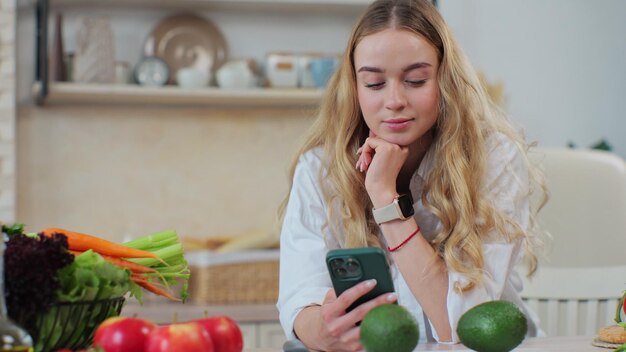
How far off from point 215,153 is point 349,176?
158 centimetres

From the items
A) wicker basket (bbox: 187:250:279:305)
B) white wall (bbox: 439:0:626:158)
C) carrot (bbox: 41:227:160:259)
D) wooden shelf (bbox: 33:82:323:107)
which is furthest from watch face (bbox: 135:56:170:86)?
carrot (bbox: 41:227:160:259)

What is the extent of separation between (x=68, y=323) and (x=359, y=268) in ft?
1.30

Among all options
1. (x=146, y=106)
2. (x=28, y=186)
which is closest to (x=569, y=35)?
(x=146, y=106)

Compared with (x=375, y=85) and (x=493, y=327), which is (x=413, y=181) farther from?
(x=493, y=327)

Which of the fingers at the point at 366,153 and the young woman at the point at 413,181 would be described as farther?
the fingers at the point at 366,153

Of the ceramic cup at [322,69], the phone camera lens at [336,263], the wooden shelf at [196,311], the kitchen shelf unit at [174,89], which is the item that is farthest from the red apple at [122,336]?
the ceramic cup at [322,69]

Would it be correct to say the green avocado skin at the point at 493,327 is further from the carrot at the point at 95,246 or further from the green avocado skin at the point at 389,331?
the carrot at the point at 95,246

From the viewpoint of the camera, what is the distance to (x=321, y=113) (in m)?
2.02

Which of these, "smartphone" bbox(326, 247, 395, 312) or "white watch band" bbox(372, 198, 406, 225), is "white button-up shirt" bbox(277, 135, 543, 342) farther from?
"smartphone" bbox(326, 247, 395, 312)

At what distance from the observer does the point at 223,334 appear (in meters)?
1.08

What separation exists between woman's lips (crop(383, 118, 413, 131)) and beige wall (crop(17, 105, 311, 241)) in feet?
5.24

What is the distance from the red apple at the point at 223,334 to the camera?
1.08 m

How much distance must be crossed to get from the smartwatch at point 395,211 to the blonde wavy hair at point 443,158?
0.21 feet

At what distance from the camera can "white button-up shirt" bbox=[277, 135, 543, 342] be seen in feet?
5.72
